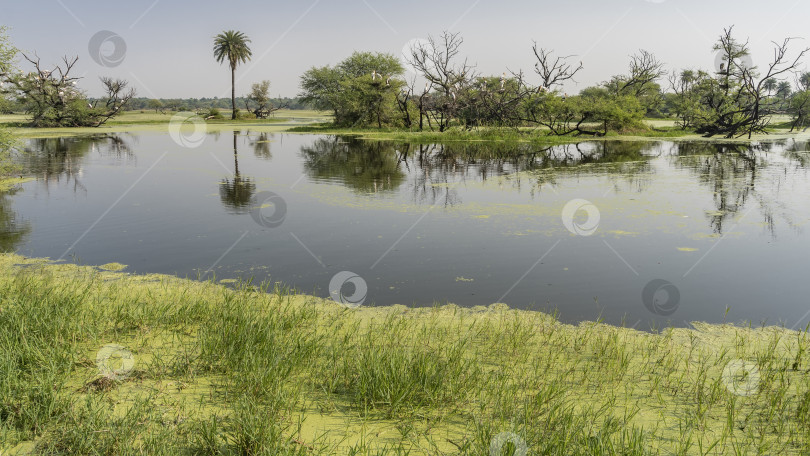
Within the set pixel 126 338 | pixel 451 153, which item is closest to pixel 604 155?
pixel 451 153

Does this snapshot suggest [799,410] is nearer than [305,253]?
Yes

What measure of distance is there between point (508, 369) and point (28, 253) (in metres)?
8.50

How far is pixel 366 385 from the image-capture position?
13.1 ft

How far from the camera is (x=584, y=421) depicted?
11.5 ft

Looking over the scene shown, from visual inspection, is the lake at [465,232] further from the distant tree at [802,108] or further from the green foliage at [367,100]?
the distant tree at [802,108]

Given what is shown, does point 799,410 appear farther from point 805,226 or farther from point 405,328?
point 805,226
